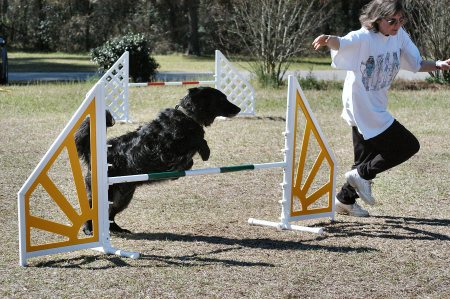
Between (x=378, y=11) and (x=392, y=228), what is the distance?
1660mm

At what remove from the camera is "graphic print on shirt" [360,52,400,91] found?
5570mm

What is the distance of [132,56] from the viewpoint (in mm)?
17516

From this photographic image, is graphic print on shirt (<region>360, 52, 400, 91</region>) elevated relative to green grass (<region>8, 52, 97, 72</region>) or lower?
elevated

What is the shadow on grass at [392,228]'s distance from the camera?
215 inches

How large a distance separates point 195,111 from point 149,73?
12.5 m

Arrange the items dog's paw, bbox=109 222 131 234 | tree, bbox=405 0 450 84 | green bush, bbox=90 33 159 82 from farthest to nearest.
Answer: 1. green bush, bbox=90 33 159 82
2. tree, bbox=405 0 450 84
3. dog's paw, bbox=109 222 131 234

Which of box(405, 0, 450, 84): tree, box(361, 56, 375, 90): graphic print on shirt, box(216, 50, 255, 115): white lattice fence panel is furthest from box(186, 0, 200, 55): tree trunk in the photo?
box(361, 56, 375, 90): graphic print on shirt

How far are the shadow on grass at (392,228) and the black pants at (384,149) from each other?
40 centimetres

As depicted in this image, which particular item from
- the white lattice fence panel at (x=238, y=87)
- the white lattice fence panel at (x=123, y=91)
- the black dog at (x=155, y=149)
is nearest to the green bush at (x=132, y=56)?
the white lattice fence panel at (x=238, y=87)

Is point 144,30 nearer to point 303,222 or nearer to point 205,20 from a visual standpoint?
point 205,20

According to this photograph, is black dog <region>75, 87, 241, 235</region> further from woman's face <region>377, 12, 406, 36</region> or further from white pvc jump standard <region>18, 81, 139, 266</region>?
woman's face <region>377, 12, 406, 36</region>

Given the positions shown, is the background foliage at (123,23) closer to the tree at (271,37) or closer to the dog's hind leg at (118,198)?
the tree at (271,37)

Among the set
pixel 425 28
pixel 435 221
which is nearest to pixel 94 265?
pixel 435 221

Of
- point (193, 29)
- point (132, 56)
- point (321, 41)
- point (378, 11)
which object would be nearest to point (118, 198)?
point (321, 41)
